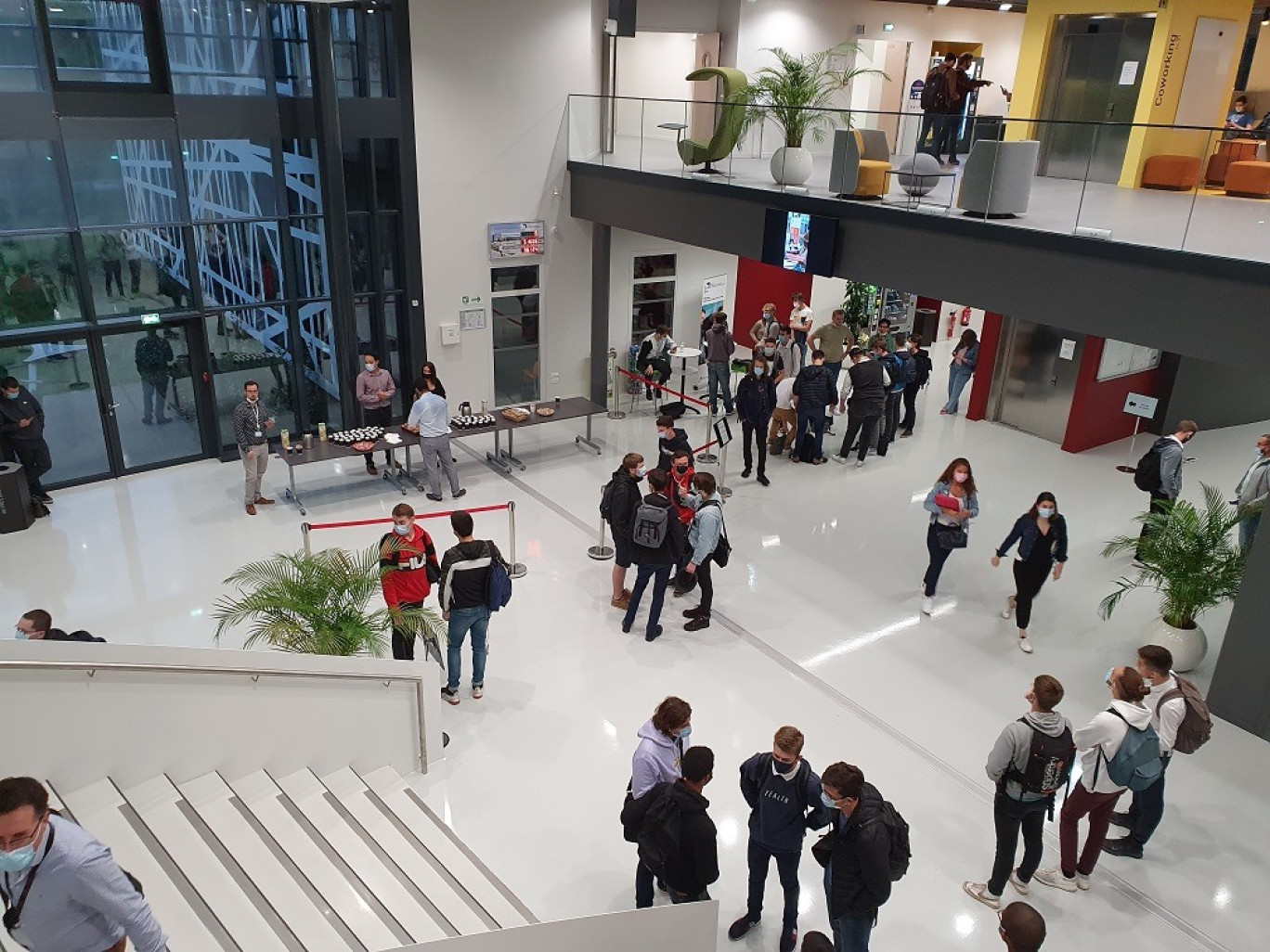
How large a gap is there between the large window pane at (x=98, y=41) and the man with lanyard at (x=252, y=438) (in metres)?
3.77

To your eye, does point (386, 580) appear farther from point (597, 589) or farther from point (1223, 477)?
point (1223, 477)

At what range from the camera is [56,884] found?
342 cm

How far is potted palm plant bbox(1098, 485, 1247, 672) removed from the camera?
7848 millimetres

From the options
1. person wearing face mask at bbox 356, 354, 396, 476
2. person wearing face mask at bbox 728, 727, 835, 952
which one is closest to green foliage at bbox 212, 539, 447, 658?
person wearing face mask at bbox 728, 727, 835, 952

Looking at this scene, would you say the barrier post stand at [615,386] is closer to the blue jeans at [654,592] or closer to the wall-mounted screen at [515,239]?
the wall-mounted screen at [515,239]

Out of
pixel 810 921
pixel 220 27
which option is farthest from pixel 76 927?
pixel 220 27

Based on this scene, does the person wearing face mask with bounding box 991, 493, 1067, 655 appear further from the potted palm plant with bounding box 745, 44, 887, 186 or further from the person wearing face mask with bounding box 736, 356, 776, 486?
the potted palm plant with bounding box 745, 44, 887, 186

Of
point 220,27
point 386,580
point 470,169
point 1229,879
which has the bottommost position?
point 1229,879

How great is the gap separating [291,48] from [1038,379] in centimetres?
1105

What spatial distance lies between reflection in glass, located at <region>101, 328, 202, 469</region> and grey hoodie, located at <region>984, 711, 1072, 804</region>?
1062 cm

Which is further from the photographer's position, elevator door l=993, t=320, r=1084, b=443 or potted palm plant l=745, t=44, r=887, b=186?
elevator door l=993, t=320, r=1084, b=443

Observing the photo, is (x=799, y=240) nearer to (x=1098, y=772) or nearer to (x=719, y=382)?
(x=719, y=382)

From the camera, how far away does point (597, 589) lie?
30.8ft

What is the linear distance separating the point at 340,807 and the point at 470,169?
9.74m
